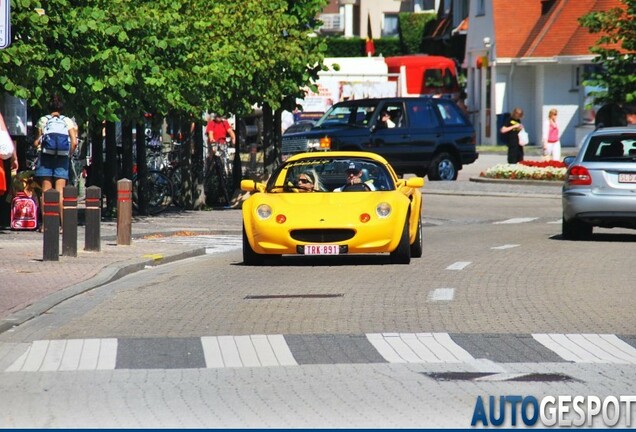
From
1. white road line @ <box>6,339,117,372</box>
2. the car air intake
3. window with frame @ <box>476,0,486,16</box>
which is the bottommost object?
white road line @ <box>6,339,117,372</box>

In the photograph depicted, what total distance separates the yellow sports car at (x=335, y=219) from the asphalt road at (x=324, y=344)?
10.5 inches

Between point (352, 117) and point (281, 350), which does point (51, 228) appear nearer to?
point (281, 350)

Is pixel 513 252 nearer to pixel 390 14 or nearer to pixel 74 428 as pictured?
pixel 74 428

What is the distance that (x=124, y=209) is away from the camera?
68.8 feet

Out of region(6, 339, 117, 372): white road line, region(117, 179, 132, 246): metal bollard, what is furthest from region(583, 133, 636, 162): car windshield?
region(6, 339, 117, 372): white road line

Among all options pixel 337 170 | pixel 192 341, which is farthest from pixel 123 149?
pixel 192 341

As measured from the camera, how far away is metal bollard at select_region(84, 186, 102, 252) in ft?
65.0

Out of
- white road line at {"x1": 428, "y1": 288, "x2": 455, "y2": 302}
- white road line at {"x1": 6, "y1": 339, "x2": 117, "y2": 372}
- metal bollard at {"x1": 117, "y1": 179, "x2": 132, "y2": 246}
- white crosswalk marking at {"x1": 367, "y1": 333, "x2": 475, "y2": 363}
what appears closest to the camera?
white road line at {"x1": 6, "y1": 339, "x2": 117, "y2": 372}

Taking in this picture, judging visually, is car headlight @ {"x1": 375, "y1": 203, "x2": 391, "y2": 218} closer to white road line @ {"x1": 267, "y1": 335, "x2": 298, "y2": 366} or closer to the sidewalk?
the sidewalk

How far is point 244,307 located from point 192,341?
92.1 inches

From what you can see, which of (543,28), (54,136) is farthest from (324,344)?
(543,28)

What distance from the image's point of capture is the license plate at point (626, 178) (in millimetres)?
22047

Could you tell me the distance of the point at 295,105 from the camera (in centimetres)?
3105

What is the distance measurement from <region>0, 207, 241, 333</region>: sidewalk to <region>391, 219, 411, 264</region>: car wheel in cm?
289
